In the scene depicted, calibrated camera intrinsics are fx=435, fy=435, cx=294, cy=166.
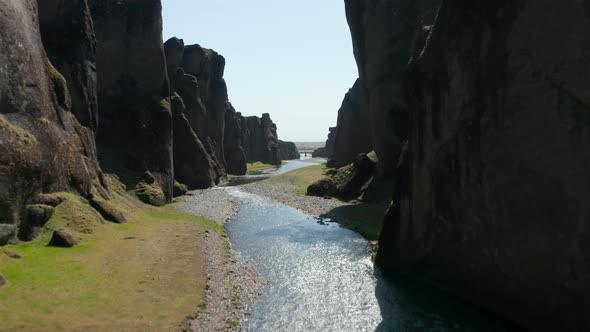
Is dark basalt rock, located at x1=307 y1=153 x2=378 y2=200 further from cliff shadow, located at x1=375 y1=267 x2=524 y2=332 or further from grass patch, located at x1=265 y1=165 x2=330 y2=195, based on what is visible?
cliff shadow, located at x1=375 y1=267 x2=524 y2=332

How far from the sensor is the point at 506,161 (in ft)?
73.2

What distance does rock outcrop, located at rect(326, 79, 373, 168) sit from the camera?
98938 mm

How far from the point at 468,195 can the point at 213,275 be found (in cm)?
1725

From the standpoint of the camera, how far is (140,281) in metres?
26.2

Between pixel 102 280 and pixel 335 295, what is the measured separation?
45.8ft

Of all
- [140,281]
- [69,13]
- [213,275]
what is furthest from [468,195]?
[69,13]

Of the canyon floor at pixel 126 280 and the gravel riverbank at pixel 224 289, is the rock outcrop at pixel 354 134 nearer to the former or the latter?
the canyon floor at pixel 126 280

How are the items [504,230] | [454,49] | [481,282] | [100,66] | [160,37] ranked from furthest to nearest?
1. [160,37]
2. [100,66]
3. [454,49]
4. [481,282]
5. [504,230]

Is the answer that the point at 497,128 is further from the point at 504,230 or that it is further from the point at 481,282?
the point at 481,282

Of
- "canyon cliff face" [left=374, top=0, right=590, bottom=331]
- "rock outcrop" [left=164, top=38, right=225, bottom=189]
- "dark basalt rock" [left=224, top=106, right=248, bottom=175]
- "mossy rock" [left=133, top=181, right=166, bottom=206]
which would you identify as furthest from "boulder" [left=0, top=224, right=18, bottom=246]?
"dark basalt rock" [left=224, top=106, right=248, bottom=175]

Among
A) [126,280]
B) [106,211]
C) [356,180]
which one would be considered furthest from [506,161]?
[356,180]

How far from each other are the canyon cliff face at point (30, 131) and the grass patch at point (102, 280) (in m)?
2.38

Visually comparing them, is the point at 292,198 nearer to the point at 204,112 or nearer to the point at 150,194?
the point at 150,194

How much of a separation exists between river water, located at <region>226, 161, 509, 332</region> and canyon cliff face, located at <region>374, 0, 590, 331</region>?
2.21 m
